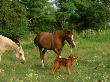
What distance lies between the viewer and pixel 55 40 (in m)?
18.0

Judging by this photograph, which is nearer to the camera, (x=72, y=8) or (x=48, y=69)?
(x=48, y=69)

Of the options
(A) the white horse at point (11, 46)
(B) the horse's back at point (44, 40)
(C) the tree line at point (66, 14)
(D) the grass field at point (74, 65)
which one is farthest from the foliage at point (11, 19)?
(A) the white horse at point (11, 46)

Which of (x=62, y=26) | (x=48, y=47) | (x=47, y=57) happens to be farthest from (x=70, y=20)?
(x=48, y=47)

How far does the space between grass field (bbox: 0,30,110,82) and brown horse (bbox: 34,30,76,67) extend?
93cm

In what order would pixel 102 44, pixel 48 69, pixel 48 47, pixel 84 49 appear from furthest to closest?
pixel 102 44, pixel 84 49, pixel 48 47, pixel 48 69

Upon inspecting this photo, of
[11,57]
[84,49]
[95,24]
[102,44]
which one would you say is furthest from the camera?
[95,24]

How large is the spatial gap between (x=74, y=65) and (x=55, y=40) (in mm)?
1816

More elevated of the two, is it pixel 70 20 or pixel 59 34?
pixel 59 34

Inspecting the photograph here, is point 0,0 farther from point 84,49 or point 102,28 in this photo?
point 102,28

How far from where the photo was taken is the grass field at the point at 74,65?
45.0 feet

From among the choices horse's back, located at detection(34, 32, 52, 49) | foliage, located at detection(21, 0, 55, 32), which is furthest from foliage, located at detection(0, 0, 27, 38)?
horse's back, located at detection(34, 32, 52, 49)

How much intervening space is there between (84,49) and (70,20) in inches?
741

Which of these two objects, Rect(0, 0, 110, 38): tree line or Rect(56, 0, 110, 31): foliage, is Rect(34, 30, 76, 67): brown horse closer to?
Rect(0, 0, 110, 38): tree line

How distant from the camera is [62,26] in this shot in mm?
43531
